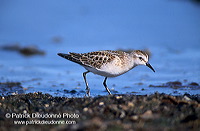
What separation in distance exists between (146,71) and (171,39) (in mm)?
4295

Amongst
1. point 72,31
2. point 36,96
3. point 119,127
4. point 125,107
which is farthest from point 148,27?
point 119,127

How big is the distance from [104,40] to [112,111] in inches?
369

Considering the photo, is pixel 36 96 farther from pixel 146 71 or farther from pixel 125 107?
pixel 146 71

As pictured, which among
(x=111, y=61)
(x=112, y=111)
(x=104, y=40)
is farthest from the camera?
(x=104, y=40)

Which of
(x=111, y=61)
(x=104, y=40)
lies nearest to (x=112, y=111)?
(x=111, y=61)

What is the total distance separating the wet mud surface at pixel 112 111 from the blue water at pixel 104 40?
2188 mm

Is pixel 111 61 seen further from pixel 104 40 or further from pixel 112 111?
pixel 104 40

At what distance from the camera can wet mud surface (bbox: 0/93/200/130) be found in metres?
5.05

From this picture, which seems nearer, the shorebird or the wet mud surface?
the wet mud surface

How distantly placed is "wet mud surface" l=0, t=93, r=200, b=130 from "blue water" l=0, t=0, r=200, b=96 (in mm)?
2188

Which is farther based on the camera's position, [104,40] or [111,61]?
[104,40]

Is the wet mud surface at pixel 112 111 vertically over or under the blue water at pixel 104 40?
under

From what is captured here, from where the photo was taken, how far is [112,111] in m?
5.96

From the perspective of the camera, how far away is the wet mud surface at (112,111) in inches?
199
